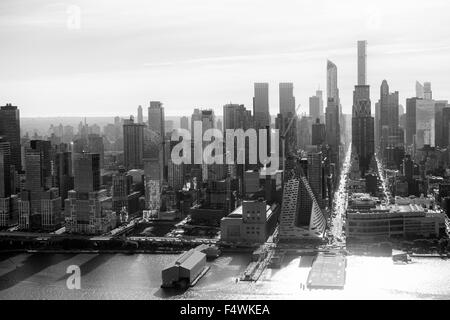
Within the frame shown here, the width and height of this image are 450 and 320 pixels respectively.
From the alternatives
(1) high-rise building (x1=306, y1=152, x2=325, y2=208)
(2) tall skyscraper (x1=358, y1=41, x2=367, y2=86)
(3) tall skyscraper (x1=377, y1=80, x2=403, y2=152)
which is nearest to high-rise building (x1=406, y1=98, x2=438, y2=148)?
(3) tall skyscraper (x1=377, y1=80, x2=403, y2=152)

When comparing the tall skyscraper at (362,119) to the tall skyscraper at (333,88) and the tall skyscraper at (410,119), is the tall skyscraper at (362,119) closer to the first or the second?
the tall skyscraper at (333,88)

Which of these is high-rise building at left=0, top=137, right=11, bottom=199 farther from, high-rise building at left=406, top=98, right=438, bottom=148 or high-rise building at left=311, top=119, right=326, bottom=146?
high-rise building at left=406, top=98, right=438, bottom=148

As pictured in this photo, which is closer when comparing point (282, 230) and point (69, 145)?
point (282, 230)

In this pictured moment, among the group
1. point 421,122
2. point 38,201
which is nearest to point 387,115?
point 421,122

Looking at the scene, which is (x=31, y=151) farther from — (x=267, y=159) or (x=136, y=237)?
(x=267, y=159)

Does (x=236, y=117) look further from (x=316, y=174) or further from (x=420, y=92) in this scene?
(x=420, y=92)
